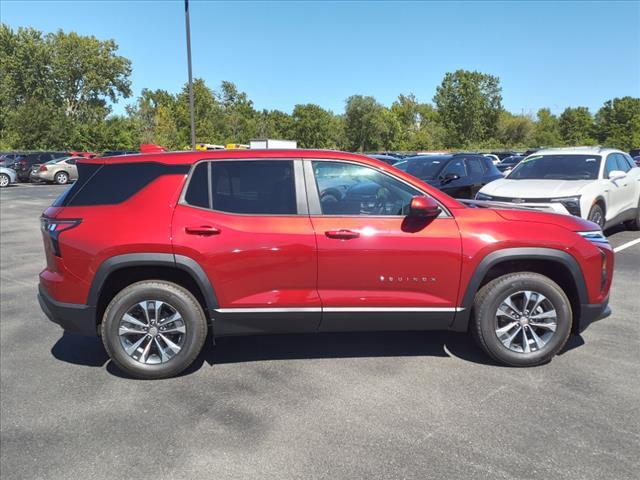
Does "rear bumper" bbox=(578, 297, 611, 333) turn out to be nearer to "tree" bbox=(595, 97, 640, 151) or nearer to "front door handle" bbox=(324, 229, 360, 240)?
"front door handle" bbox=(324, 229, 360, 240)

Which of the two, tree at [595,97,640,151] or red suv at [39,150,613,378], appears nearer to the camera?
red suv at [39,150,613,378]

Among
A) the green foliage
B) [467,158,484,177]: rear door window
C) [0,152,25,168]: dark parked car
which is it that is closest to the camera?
[467,158,484,177]: rear door window

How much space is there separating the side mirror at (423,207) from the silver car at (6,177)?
26838 millimetres

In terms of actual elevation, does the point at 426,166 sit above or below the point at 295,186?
below

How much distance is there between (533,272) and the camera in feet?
12.9

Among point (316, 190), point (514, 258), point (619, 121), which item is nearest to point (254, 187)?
point (316, 190)

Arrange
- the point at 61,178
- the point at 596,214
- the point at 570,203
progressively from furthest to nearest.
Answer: the point at 61,178 < the point at 596,214 < the point at 570,203

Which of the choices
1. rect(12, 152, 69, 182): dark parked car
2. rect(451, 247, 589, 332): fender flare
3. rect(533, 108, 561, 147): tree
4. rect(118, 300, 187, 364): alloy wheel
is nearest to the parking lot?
rect(118, 300, 187, 364): alloy wheel

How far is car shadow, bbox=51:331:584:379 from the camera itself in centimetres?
421

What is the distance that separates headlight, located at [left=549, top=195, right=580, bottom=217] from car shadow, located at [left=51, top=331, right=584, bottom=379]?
3.34 m

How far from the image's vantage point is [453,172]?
10.6 metres

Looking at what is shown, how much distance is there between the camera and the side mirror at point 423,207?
3.62m

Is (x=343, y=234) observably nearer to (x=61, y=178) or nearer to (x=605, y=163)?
(x=605, y=163)

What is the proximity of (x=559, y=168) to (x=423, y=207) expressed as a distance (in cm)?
614
